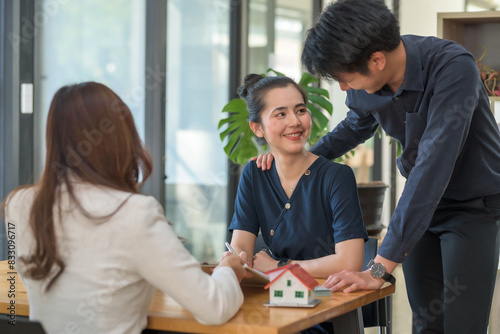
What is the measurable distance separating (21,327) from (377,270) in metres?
0.90

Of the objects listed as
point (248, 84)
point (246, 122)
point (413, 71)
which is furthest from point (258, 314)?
point (246, 122)

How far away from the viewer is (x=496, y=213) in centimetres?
195

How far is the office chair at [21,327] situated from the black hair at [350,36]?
3.34 ft

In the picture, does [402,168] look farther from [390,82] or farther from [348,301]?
[348,301]

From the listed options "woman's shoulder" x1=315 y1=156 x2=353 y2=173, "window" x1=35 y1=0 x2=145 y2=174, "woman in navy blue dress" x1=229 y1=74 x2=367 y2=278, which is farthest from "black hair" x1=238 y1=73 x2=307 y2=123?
"window" x1=35 y1=0 x2=145 y2=174

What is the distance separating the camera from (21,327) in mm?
1358

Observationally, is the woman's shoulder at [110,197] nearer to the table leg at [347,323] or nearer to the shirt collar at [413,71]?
the table leg at [347,323]

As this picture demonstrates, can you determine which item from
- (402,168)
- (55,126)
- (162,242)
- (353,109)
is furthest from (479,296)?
(55,126)

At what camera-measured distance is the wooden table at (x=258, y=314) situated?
139cm

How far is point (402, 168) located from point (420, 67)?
0.37m

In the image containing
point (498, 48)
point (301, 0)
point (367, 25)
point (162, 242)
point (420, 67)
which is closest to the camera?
point (162, 242)

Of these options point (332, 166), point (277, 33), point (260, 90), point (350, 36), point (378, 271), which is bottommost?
point (378, 271)

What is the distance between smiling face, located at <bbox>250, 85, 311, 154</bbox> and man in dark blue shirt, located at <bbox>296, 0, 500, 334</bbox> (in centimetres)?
26

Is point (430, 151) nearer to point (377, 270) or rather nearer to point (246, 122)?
point (377, 270)
